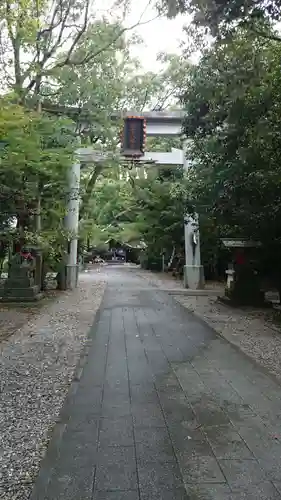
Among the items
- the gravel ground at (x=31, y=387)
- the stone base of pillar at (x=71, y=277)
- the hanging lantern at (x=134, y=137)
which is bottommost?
the gravel ground at (x=31, y=387)

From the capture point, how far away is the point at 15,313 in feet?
35.4

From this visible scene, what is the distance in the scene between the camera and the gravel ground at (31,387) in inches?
123

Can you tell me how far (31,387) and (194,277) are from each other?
564 inches

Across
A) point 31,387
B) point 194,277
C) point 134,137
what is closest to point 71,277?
point 194,277

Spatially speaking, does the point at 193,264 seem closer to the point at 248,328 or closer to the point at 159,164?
the point at 159,164

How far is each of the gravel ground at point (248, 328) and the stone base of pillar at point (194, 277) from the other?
465cm

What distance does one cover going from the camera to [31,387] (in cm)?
498

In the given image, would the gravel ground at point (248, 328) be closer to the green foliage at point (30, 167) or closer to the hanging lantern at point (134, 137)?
the green foliage at point (30, 167)

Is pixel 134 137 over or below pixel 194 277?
over

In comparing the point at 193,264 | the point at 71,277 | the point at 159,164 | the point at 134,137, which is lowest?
the point at 71,277

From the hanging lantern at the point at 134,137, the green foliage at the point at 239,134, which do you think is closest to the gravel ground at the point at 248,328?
the green foliage at the point at 239,134

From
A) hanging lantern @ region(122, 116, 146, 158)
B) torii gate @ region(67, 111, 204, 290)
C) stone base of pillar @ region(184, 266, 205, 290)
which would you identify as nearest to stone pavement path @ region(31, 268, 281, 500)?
torii gate @ region(67, 111, 204, 290)

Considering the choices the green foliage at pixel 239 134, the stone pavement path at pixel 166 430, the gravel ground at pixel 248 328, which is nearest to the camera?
the stone pavement path at pixel 166 430

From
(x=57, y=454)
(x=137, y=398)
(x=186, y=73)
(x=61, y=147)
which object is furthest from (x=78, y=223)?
(x=57, y=454)
